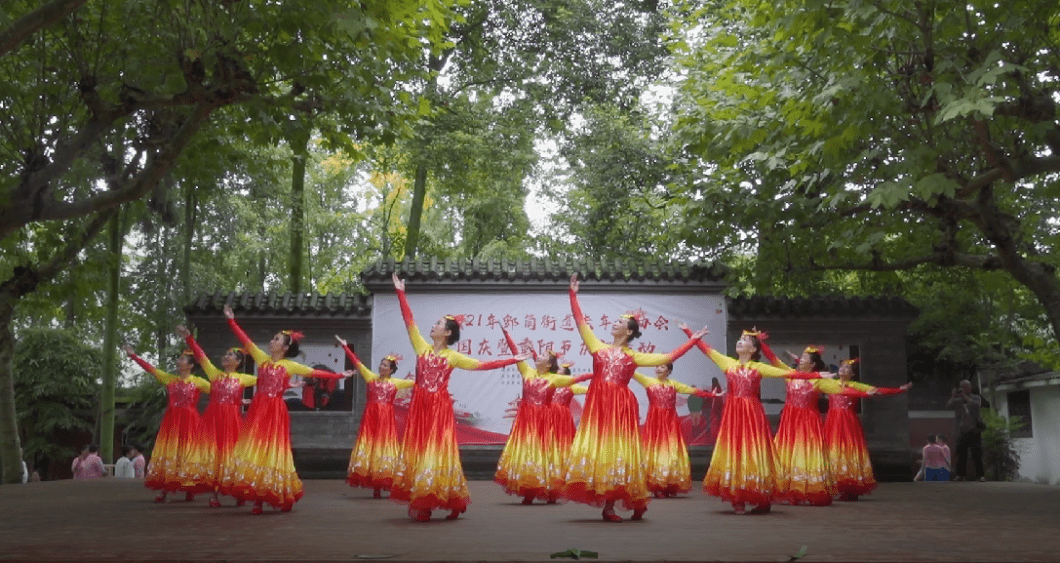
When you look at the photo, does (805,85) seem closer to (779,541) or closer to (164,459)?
(779,541)

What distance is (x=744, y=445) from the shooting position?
863cm

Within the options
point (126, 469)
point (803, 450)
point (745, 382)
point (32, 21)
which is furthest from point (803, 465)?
point (126, 469)

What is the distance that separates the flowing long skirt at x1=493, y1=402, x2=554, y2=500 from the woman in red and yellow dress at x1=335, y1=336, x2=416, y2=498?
162 centimetres

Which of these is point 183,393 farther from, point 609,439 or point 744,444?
point 744,444

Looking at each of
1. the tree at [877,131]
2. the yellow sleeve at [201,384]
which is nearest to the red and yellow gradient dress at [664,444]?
the tree at [877,131]

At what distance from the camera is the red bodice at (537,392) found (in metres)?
10.3

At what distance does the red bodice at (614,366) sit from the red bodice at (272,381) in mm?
2908

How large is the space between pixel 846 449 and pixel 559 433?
10.6 feet

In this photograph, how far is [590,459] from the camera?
759 cm

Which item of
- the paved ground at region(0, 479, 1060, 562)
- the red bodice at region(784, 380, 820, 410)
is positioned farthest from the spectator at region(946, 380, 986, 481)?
the red bodice at region(784, 380, 820, 410)

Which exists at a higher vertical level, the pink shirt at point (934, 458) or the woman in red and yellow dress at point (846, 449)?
the woman in red and yellow dress at point (846, 449)

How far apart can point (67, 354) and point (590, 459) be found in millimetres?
16984

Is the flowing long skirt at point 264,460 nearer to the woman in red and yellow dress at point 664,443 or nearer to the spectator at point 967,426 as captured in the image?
the woman in red and yellow dress at point 664,443

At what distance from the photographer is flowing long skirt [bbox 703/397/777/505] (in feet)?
28.0
